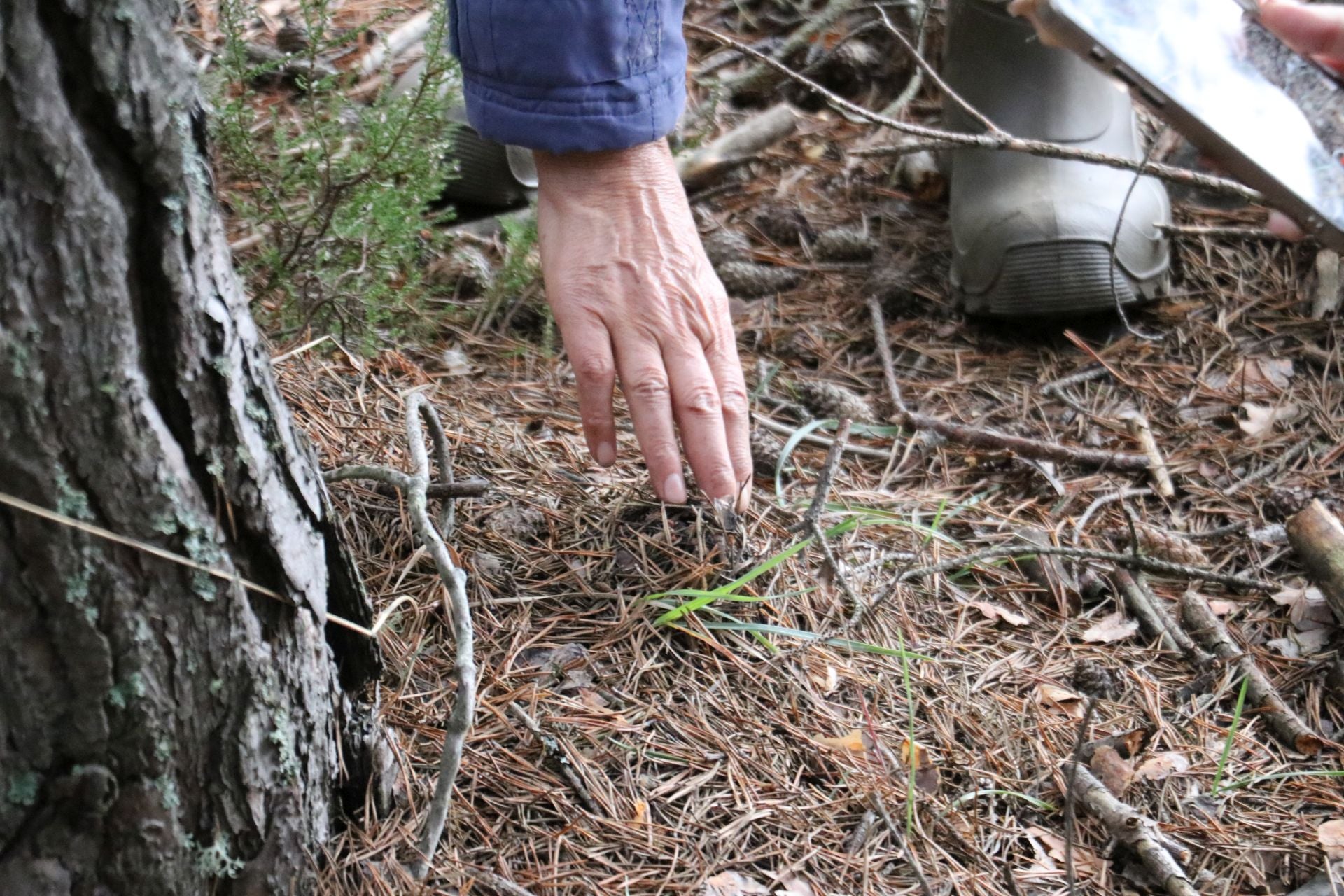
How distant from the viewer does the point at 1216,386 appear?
2490mm

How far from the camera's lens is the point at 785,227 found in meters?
3.05

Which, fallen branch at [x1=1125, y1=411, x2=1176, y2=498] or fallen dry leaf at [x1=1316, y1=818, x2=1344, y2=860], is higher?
fallen branch at [x1=1125, y1=411, x2=1176, y2=498]

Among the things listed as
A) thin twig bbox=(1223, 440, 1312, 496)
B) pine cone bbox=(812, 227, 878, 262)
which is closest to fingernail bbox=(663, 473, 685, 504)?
thin twig bbox=(1223, 440, 1312, 496)

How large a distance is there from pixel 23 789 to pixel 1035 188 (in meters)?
2.51

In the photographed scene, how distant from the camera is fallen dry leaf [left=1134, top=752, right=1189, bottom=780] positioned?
4.89 feet

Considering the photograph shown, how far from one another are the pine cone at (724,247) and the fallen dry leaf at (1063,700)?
1.56 meters

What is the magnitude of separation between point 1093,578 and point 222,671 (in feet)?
4.83

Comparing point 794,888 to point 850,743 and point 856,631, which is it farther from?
point 856,631

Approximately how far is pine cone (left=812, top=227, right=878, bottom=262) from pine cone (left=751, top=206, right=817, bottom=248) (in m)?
0.06

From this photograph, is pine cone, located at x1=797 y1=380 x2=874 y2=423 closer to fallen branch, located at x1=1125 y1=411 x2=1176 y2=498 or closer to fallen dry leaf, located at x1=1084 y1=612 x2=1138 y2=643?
fallen branch, located at x1=1125 y1=411 x2=1176 y2=498

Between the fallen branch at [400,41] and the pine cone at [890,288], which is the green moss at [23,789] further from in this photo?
the fallen branch at [400,41]

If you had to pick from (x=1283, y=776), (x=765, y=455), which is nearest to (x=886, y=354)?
(x=765, y=455)

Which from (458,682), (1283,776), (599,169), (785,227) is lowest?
(1283,776)

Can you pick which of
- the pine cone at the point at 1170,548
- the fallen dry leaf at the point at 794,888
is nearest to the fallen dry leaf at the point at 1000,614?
the pine cone at the point at 1170,548
